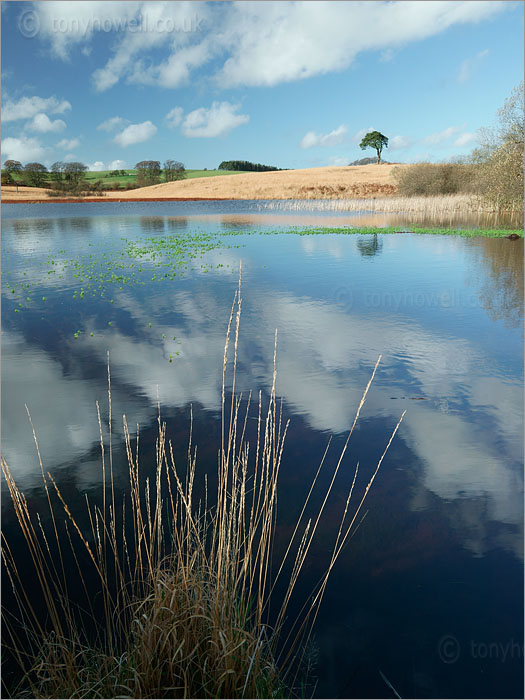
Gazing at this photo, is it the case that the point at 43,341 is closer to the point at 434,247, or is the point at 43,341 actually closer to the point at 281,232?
the point at 434,247

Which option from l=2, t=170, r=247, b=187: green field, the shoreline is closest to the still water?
the shoreline

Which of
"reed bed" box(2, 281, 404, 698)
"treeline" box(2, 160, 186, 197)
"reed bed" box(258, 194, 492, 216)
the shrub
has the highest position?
"treeline" box(2, 160, 186, 197)

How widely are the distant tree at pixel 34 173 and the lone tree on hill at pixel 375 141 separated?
6245 cm

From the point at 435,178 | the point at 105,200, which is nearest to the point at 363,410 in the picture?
the point at 435,178

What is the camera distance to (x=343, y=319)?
11.8 meters

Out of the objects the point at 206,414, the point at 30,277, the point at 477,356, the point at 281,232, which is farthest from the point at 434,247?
the point at 206,414

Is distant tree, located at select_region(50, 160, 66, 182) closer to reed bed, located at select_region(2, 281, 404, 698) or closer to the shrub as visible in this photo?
the shrub

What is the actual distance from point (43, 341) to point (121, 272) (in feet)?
28.0

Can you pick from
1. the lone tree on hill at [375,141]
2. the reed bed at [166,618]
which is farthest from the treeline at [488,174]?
the lone tree on hill at [375,141]

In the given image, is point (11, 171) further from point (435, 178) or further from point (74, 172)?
point (435, 178)

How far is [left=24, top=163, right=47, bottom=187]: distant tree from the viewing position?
88875 mm

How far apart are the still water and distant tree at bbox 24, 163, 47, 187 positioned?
270 ft

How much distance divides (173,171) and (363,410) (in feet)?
335

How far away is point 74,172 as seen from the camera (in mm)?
89062
